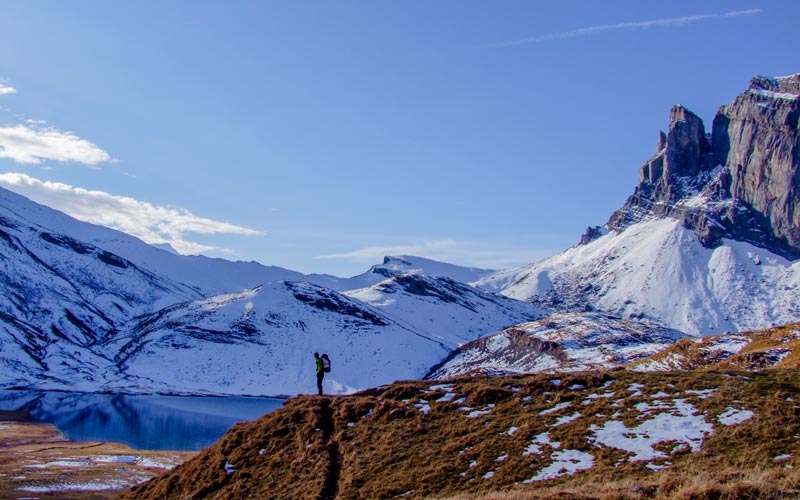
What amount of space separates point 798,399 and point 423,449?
1416 cm

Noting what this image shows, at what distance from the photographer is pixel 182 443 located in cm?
10550

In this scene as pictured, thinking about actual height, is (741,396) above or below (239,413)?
above

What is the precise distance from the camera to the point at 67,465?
2889 inches

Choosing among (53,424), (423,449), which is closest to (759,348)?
(423,449)

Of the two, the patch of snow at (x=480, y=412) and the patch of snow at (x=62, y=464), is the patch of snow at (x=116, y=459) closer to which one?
the patch of snow at (x=62, y=464)

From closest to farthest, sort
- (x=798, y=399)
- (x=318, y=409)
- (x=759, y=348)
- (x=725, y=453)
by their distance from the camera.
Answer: (x=725, y=453)
(x=798, y=399)
(x=318, y=409)
(x=759, y=348)

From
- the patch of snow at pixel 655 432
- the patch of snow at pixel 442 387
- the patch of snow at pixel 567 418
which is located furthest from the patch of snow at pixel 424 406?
the patch of snow at pixel 655 432

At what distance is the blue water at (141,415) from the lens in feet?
366

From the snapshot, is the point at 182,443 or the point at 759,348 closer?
the point at 759,348

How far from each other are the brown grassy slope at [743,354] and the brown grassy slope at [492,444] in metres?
16.0

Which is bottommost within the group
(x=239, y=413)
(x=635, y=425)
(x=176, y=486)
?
(x=239, y=413)

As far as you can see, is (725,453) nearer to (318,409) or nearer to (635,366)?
(318,409)

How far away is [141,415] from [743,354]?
130 m

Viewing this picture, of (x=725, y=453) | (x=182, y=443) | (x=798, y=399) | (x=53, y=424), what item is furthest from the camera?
(x=53, y=424)
